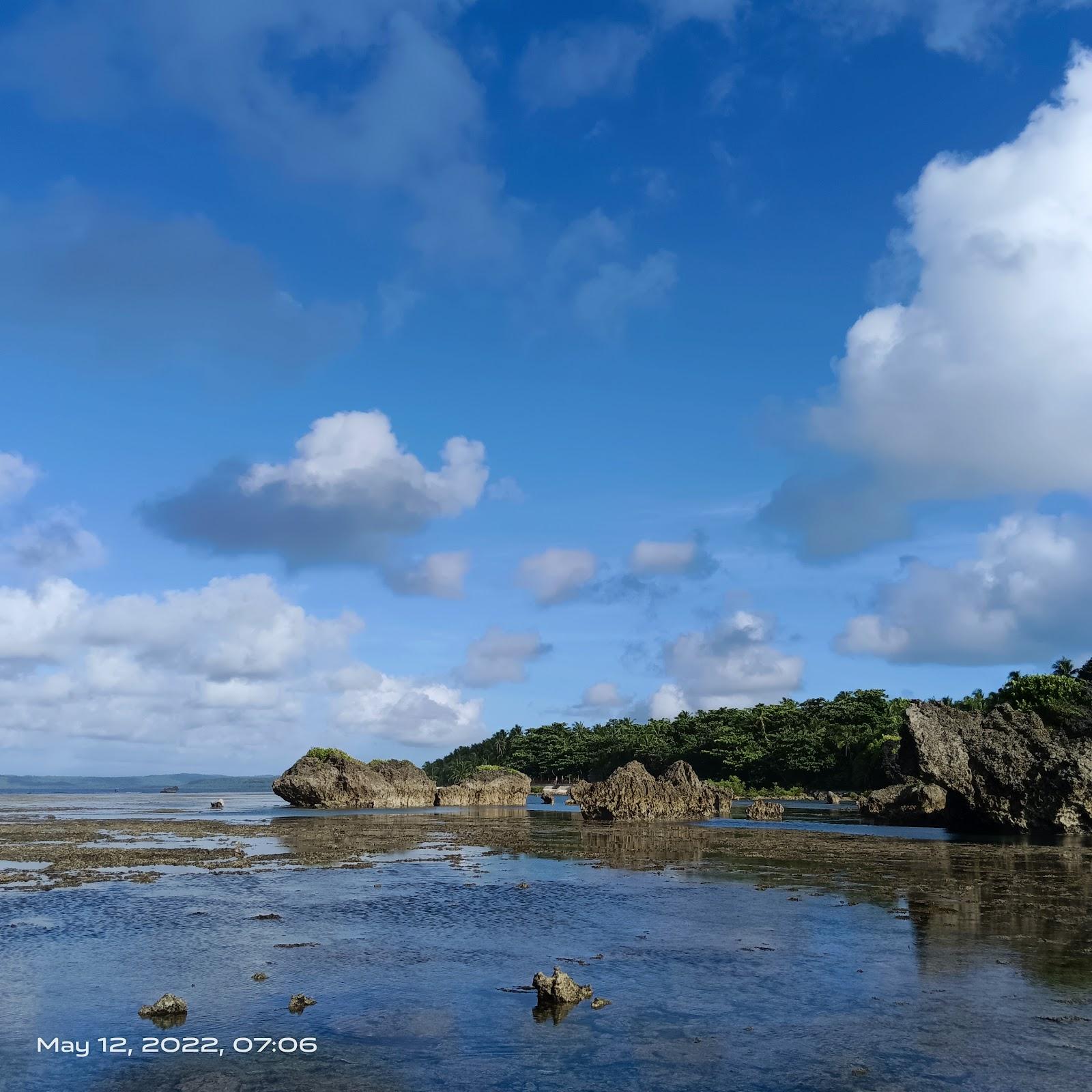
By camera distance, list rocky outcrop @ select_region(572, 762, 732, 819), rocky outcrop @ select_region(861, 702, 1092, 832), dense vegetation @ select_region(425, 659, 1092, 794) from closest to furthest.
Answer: rocky outcrop @ select_region(861, 702, 1092, 832), rocky outcrop @ select_region(572, 762, 732, 819), dense vegetation @ select_region(425, 659, 1092, 794)

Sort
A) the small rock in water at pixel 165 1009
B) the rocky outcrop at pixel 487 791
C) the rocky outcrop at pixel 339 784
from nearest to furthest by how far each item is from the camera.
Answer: the small rock in water at pixel 165 1009 < the rocky outcrop at pixel 339 784 < the rocky outcrop at pixel 487 791

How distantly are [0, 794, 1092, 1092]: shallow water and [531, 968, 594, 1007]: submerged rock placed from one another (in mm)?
303

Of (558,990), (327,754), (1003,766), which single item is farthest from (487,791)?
(558,990)

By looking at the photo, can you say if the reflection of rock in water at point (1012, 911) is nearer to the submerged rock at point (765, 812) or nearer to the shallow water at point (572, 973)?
the shallow water at point (572, 973)

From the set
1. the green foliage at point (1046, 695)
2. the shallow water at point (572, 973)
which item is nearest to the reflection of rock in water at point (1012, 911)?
the shallow water at point (572, 973)

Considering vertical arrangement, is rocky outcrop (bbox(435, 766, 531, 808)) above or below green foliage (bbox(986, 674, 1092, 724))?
below

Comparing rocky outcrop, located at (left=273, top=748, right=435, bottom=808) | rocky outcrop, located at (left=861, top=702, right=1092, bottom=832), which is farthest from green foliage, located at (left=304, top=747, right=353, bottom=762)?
rocky outcrop, located at (left=861, top=702, right=1092, bottom=832)

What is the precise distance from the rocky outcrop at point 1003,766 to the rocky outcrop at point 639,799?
71.0 ft

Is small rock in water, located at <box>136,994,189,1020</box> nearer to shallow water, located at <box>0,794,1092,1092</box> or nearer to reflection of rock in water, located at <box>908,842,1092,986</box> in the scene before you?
shallow water, located at <box>0,794,1092,1092</box>

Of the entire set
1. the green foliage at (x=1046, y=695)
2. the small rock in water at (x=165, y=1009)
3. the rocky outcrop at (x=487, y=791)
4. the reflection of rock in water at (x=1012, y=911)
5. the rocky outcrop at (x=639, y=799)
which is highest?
the green foliage at (x=1046, y=695)

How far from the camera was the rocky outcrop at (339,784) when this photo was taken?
9675cm

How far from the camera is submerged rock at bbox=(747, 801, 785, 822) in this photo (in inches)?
3017

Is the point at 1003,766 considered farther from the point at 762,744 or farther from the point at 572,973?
the point at 762,744

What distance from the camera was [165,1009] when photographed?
1552 centimetres
